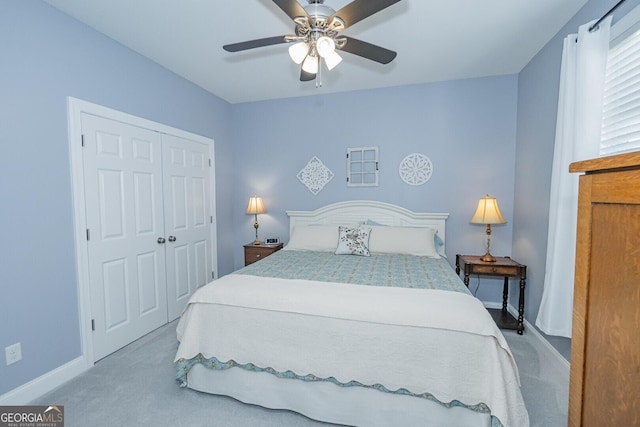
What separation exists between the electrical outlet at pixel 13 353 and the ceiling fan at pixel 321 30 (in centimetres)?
236

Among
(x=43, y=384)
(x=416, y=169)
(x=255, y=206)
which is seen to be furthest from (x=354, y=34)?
(x=43, y=384)

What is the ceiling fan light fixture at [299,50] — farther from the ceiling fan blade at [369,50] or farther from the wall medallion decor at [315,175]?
the wall medallion decor at [315,175]

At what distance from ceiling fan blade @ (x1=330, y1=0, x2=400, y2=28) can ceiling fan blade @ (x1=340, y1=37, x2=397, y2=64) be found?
0.20 meters

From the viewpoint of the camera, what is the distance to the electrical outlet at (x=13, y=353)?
1.79m

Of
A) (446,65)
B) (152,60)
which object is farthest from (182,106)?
(446,65)

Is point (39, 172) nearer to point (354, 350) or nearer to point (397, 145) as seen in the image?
point (354, 350)

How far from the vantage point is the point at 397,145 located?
140 inches

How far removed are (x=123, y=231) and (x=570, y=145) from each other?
3.58 meters

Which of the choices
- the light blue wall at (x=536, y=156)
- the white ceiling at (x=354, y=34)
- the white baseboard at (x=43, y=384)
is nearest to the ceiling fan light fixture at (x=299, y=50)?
the white ceiling at (x=354, y=34)

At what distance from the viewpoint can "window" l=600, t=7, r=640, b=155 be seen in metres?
1.64

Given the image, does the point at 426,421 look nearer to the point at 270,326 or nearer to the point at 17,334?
the point at 270,326

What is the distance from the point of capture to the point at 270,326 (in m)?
1.74

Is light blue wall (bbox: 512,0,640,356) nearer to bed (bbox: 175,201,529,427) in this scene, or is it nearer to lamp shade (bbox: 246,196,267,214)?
bed (bbox: 175,201,529,427)

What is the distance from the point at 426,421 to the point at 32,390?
8.22 feet
